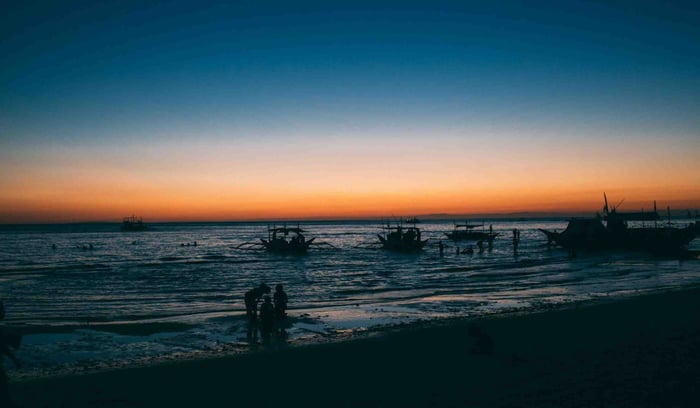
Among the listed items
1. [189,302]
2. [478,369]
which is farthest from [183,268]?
[478,369]

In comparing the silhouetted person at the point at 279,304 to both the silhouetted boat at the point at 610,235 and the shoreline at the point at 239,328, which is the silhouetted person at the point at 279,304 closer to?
the shoreline at the point at 239,328

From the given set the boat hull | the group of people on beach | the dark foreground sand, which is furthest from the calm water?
the boat hull

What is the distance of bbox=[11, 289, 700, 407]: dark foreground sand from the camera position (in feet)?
26.4

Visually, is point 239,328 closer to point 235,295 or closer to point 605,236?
point 235,295

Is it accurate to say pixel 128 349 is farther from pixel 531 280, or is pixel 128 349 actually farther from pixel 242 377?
pixel 531 280

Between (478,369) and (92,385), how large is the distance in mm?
7594

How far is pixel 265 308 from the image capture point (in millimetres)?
Answer: 14328

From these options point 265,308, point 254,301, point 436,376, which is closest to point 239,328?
point 254,301

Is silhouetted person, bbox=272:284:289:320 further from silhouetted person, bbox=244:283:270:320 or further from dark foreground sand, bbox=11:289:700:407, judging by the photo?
dark foreground sand, bbox=11:289:700:407

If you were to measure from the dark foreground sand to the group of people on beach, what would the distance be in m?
2.28

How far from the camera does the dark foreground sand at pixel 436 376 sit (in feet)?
26.4

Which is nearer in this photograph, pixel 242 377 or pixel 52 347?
pixel 242 377

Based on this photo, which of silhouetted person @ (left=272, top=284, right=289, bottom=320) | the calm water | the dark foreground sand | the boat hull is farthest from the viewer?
the boat hull

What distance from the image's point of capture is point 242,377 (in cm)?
998
